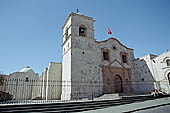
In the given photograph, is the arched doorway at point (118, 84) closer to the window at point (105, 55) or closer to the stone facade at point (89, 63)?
the stone facade at point (89, 63)

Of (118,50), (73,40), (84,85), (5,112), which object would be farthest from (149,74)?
(5,112)

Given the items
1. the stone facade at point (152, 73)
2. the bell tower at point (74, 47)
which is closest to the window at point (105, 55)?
the bell tower at point (74, 47)

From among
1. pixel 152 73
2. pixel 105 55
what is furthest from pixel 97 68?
pixel 152 73

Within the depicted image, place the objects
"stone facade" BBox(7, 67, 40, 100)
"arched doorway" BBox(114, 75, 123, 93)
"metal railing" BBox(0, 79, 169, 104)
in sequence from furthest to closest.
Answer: "stone facade" BBox(7, 67, 40, 100) < "arched doorway" BBox(114, 75, 123, 93) < "metal railing" BBox(0, 79, 169, 104)

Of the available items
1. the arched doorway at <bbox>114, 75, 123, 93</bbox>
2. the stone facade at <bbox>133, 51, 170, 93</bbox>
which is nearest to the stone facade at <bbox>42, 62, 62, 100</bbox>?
the arched doorway at <bbox>114, 75, 123, 93</bbox>

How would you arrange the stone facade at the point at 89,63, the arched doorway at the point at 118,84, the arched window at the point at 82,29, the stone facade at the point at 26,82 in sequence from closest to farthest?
the stone facade at the point at 89,63 < the arched doorway at the point at 118,84 < the arched window at the point at 82,29 < the stone facade at the point at 26,82

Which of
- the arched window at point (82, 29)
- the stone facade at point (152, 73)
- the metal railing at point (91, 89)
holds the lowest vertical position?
the metal railing at point (91, 89)

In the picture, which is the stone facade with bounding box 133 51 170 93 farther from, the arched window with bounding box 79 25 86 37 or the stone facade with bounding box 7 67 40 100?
the stone facade with bounding box 7 67 40 100

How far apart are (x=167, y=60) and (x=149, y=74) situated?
9.99 feet

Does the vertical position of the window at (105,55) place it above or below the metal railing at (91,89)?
above

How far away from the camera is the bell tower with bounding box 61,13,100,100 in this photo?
47.1ft

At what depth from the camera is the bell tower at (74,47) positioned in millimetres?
14359

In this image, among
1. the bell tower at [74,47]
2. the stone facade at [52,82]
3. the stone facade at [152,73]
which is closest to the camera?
the bell tower at [74,47]

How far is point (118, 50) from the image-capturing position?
18906 millimetres
